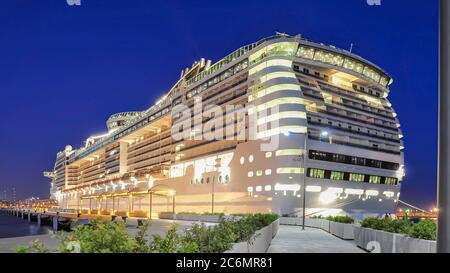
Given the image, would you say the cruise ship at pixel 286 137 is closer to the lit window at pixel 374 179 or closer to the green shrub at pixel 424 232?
the lit window at pixel 374 179

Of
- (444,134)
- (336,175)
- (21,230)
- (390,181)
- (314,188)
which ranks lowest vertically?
(21,230)

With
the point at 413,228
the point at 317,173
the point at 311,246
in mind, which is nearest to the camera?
the point at 413,228

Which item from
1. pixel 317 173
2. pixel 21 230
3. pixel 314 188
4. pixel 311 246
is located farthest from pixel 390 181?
pixel 311 246

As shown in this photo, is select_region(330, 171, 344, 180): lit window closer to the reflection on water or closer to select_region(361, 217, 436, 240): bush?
the reflection on water

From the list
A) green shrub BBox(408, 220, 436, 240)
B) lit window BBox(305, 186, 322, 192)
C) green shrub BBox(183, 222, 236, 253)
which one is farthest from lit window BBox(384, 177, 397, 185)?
green shrub BBox(183, 222, 236, 253)

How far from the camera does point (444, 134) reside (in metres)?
4.39

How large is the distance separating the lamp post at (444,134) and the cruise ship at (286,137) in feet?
148

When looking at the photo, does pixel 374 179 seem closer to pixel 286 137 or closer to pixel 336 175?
pixel 336 175

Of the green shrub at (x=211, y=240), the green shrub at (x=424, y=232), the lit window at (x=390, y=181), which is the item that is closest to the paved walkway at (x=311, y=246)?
the green shrub at (x=424, y=232)

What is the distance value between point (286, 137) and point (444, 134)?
5312 centimetres

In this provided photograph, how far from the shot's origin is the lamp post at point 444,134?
418 cm

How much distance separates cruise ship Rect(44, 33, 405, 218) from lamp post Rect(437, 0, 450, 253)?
148ft

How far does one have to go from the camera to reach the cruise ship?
5759 cm
